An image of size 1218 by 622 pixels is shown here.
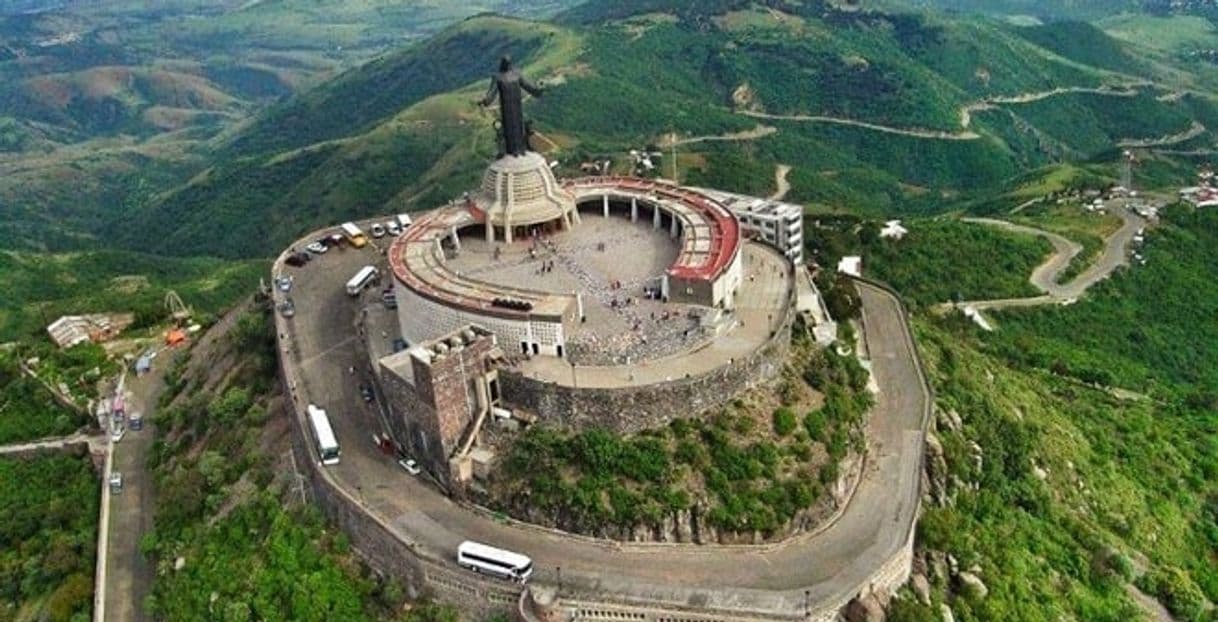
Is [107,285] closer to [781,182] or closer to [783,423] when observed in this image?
[781,182]

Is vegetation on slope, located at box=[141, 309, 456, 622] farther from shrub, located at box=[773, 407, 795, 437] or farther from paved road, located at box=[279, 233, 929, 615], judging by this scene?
shrub, located at box=[773, 407, 795, 437]

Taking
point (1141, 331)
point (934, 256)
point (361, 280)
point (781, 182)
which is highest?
Answer: point (361, 280)

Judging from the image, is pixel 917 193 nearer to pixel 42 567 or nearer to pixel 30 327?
pixel 30 327

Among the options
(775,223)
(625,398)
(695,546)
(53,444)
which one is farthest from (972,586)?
(53,444)

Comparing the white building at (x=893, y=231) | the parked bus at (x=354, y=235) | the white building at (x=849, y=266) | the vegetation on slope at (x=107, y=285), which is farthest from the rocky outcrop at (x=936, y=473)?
the vegetation on slope at (x=107, y=285)

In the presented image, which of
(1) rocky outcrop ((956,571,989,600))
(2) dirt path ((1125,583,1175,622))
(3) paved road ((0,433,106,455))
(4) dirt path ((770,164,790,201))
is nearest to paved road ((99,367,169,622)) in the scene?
(3) paved road ((0,433,106,455))

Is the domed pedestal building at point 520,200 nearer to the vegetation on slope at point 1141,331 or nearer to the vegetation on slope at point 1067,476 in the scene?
the vegetation on slope at point 1067,476

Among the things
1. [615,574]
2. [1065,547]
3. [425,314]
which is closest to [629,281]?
[425,314]
